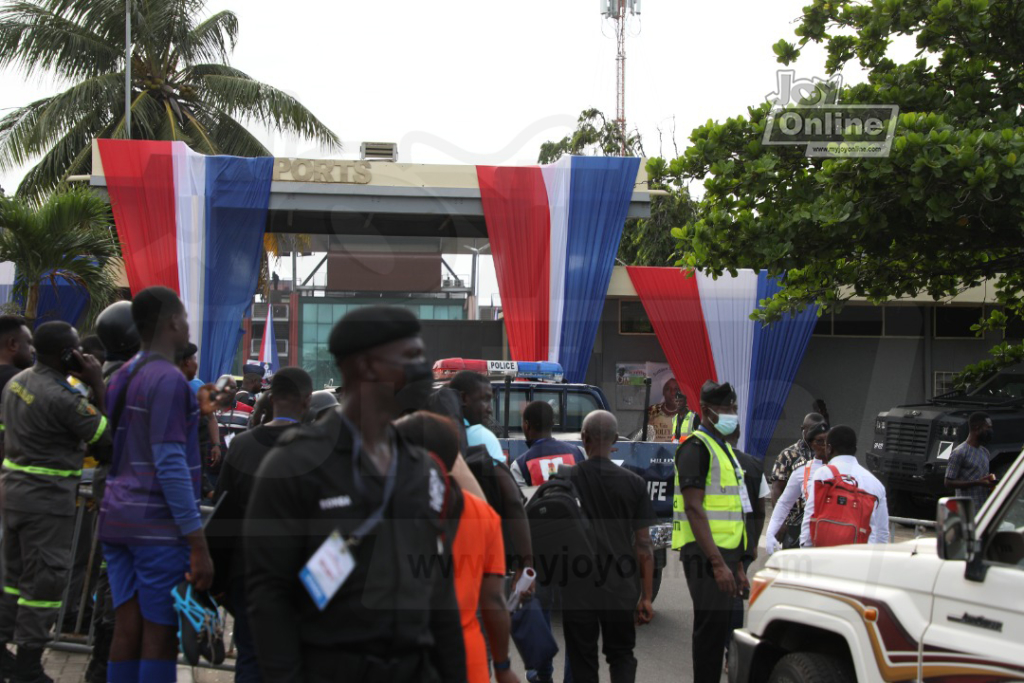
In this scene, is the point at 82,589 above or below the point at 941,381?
below

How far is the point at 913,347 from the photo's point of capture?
69.8ft

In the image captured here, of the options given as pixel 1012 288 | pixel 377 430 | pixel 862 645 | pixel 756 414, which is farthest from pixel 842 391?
pixel 377 430

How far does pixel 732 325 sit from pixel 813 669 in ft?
48.4

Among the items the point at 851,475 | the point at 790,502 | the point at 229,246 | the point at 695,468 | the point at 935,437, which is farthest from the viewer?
the point at 229,246


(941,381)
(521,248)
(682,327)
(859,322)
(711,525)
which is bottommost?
(711,525)

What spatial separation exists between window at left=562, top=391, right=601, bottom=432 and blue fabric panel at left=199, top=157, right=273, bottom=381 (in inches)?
358

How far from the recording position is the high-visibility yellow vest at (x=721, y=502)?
5527 millimetres

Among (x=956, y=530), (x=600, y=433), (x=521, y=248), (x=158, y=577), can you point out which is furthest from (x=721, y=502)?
(x=521, y=248)

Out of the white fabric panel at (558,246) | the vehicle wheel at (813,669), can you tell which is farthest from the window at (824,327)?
the vehicle wheel at (813,669)

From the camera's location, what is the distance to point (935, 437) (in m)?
14.1

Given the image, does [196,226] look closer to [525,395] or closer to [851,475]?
[525,395]

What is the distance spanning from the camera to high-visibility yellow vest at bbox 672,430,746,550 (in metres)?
5.53

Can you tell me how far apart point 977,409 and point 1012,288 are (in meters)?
2.37

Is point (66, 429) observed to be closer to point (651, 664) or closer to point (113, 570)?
point (113, 570)
